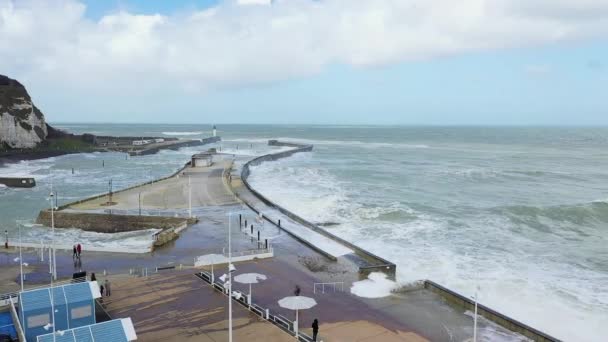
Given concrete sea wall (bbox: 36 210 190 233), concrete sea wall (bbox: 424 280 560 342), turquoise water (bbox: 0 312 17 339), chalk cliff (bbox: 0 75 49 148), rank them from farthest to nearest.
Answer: chalk cliff (bbox: 0 75 49 148) → concrete sea wall (bbox: 36 210 190 233) → concrete sea wall (bbox: 424 280 560 342) → turquoise water (bbox: 0 312 17 339)

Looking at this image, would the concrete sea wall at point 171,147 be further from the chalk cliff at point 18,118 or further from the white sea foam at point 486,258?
the white sea foam at point 486,258

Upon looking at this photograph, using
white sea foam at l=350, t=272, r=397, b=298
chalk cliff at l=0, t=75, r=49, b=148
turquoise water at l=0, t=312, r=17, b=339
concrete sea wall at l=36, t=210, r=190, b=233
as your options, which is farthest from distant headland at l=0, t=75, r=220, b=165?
white sea foam at l=350, t=272, r=397, b=298

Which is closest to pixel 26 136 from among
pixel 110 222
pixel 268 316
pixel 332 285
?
pixel 110 222

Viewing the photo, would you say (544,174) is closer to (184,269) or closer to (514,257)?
(514,257)

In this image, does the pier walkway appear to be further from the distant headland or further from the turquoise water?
the distant headland

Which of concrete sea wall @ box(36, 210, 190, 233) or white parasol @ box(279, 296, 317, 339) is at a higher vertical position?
white parasol @ box(279, 296, 317, 339)

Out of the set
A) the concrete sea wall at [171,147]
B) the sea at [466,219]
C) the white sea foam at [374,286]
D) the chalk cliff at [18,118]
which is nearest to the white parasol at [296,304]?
the sea at [466,219]

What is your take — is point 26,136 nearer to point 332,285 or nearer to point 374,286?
point 332,285
